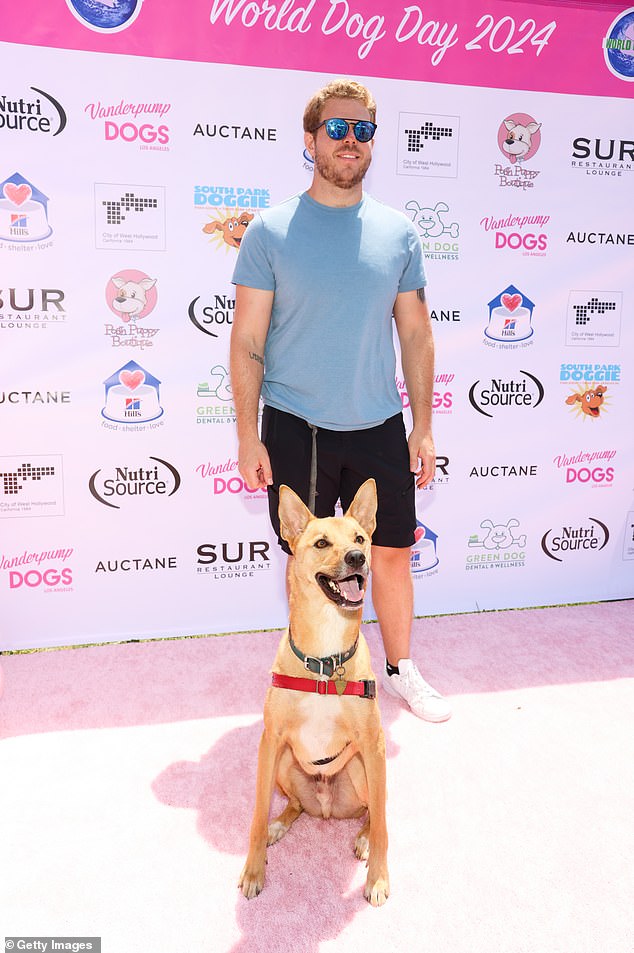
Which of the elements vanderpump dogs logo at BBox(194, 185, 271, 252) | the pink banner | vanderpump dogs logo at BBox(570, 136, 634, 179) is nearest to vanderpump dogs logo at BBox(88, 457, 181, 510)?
vanderpump dogs logo at BBox(194, 185, 271, 252)

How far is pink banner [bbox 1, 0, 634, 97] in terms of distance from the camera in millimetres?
3395

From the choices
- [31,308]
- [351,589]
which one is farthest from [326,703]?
[31,308]

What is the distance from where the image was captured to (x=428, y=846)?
2.34 meters

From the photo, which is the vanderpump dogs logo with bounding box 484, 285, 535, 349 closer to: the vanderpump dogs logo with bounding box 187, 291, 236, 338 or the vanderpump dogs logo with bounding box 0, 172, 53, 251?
the vanderpump dogs logo with bounding box 187, 291, 236, 338

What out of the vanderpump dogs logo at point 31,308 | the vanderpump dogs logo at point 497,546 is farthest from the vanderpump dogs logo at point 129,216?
the vanderpump dogs logo at point 497,546

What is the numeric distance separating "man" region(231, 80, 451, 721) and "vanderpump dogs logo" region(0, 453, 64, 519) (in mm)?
1516

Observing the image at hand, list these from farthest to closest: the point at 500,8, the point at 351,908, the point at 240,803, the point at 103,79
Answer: the point at 500,8
the point at 103,79
the point at 240,803
the point at 351,908

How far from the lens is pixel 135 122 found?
352 cm

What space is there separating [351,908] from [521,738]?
1.20m

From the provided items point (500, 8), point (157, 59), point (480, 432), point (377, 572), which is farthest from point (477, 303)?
point (157, 59)

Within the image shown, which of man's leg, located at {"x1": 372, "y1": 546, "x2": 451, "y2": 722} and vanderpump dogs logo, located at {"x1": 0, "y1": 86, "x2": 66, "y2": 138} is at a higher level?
vanderpump dogs logo, located at {"x1": 0, "y1": 86, "x2": 66, "y2": 138}

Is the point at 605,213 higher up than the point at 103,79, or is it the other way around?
the point at 103,79

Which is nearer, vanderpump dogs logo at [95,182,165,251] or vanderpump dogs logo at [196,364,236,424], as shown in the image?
vanderpump dogs logo at [95,182,165,251]

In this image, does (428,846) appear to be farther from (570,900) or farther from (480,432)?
(480,432)
